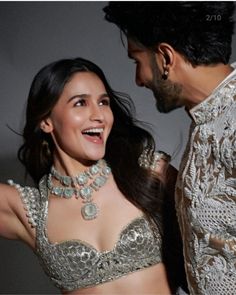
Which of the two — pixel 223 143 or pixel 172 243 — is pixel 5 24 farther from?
pixel 223 143

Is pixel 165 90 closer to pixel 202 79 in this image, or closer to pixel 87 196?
pixel 202 79

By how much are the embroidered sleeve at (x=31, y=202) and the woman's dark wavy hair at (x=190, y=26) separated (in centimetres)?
56

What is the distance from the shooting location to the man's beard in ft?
3.88

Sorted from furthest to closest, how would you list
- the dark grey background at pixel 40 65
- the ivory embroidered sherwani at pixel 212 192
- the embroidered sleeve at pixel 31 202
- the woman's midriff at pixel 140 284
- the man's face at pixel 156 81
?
1. the dark grey background at pixel 40 65
2. the embroidered sleeve at pixel 31 202
3. the woman's midriff at pixel 140 284
4. the man's face at pixel 156 81
5. the ivory embroidered sherwani at pixel 212 192

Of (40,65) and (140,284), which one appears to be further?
(40,65)

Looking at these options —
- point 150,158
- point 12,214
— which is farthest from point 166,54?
point 12,214

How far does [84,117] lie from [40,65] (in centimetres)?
61

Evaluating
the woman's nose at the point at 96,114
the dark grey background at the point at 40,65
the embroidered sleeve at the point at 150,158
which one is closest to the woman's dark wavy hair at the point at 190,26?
the woman's nose at the point at 96,114

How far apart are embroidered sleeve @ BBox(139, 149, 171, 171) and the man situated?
305 mm

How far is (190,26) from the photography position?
3.81 feet

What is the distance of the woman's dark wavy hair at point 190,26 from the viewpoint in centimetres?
115

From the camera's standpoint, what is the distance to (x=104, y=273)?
1.41 metres

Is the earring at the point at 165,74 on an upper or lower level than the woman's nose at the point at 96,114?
upper

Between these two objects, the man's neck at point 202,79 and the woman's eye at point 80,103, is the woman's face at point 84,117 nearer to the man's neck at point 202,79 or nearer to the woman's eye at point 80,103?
the woman's eye at point 80,103
